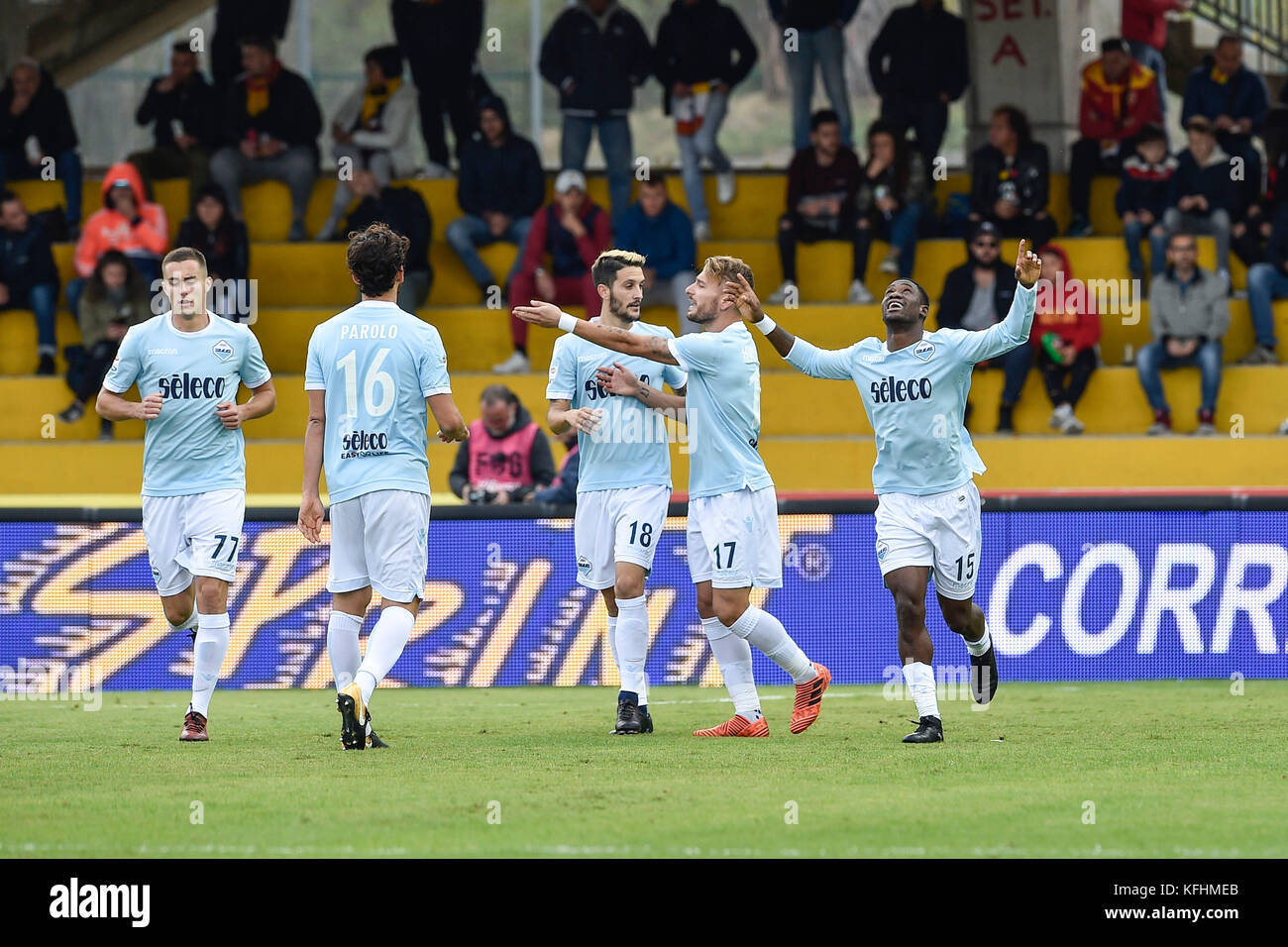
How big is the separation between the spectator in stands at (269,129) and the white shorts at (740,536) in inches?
433

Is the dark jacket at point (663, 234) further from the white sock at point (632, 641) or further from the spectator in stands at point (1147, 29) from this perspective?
the white sock at point (632, 641)

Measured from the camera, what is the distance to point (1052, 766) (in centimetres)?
747

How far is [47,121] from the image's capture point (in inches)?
728

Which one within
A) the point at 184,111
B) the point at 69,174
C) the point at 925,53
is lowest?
the point at 69,174

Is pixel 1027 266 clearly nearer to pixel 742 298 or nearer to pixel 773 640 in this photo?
pixel 742 298

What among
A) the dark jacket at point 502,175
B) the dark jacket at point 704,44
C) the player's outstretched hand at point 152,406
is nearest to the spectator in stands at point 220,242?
the dark jacket at point 502,175

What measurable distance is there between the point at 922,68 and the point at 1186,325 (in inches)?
146

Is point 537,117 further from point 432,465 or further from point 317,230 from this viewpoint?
point 432,465

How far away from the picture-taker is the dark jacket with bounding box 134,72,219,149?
18.5 metres

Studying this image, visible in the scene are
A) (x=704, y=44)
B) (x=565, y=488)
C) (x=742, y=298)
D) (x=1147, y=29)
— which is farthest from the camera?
(x=1147, y=29)

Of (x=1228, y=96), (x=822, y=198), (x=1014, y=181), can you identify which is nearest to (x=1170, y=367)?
(x=1014, y=181)

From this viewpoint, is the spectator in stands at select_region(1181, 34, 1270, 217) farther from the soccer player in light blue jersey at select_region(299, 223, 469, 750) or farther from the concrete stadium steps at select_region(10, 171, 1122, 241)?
the soccer player in light blue jersey at select_region(299, 223, 469, 750)

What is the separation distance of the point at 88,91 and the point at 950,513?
603 inches

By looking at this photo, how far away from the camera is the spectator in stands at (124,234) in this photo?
17.2 metres
